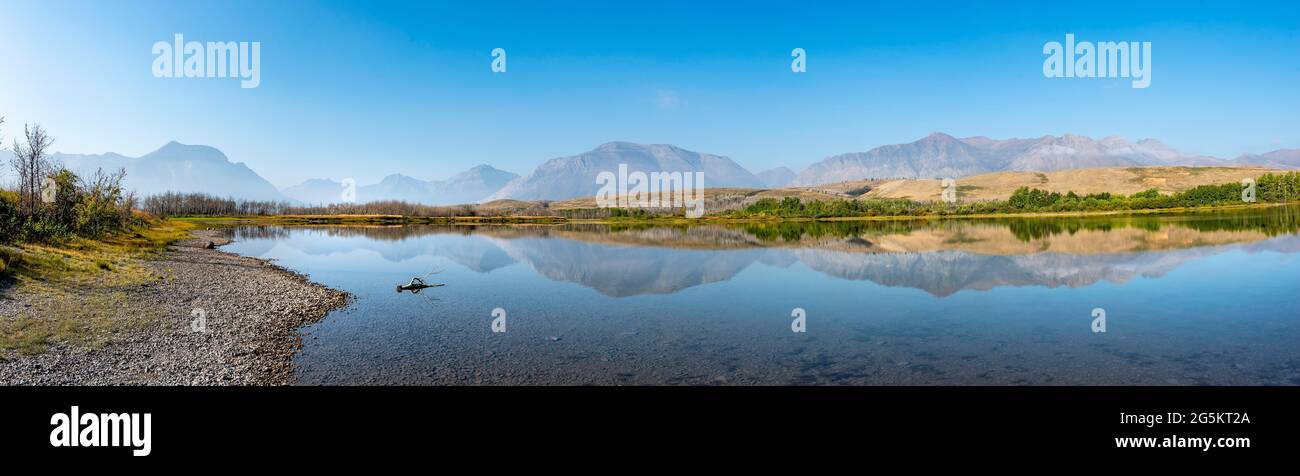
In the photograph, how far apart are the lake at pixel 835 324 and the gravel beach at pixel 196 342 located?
104cm

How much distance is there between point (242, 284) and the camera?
2895cm

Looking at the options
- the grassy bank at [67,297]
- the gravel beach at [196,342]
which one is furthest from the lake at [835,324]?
the grassy bank at [67,297]

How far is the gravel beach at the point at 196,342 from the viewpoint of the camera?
13.2m

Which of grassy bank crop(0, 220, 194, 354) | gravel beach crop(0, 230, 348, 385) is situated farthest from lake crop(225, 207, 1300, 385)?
grassy bank crop(0, 220, 194, 354)

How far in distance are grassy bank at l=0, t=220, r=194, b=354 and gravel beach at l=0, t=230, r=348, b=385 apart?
0.45 metres

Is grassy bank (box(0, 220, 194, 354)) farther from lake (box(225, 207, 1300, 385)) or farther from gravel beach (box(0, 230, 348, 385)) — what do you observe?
lake (box(225, 207, 1300, 385))

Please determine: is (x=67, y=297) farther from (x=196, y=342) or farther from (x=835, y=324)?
(x=835, y=324)

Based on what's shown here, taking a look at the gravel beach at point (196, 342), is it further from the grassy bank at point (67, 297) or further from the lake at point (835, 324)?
the lake at point (835, 324)
